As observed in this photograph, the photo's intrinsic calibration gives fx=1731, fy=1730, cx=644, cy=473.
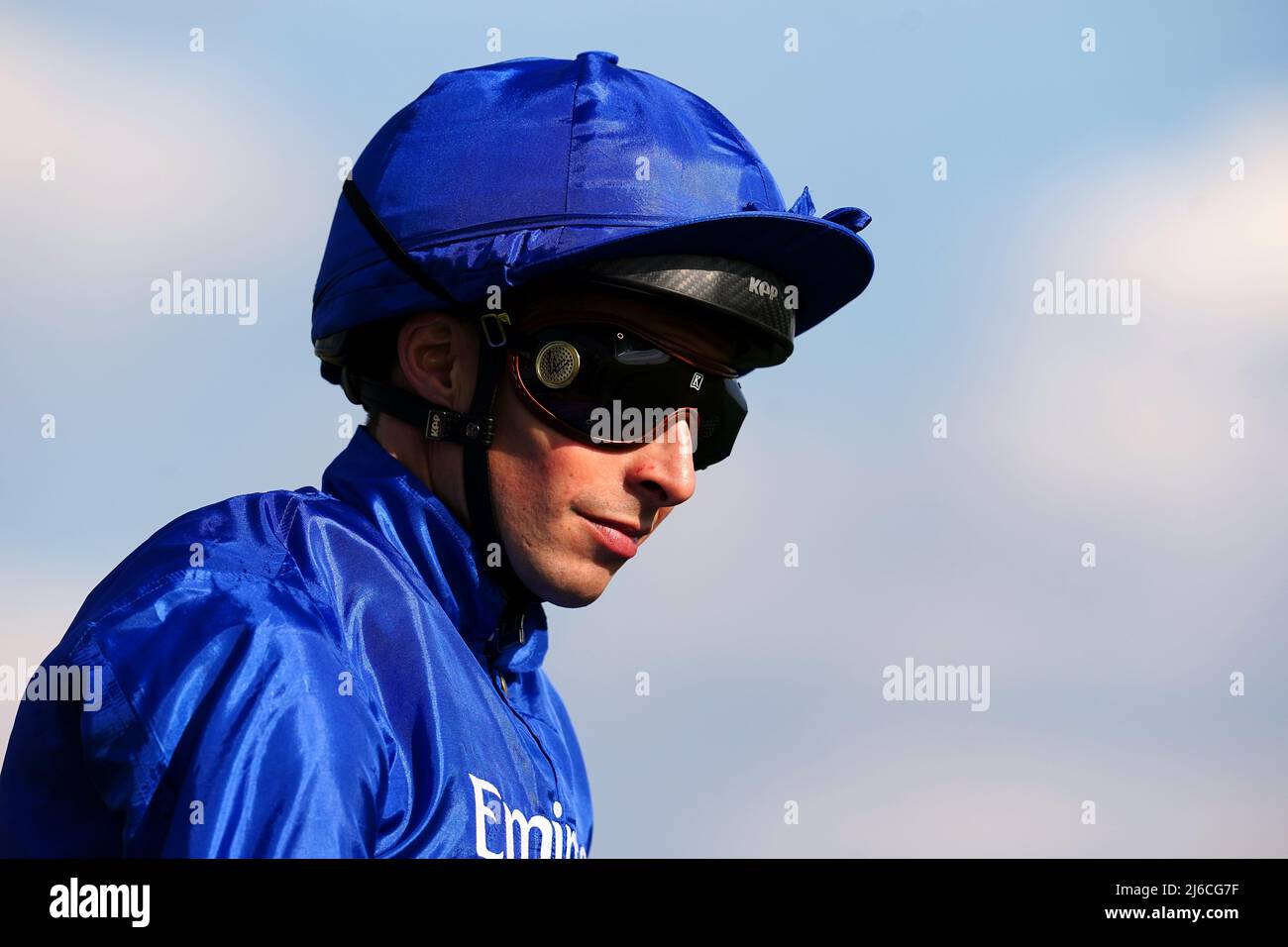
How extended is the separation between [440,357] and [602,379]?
19.2 inches

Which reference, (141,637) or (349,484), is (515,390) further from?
(141,637)

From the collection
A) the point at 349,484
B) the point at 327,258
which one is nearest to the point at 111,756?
the point at 349,484

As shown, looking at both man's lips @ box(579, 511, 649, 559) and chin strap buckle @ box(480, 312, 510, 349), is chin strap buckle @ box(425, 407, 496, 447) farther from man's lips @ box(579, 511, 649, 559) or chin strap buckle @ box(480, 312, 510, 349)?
man's lips @ box(579, 511, 649, 559)

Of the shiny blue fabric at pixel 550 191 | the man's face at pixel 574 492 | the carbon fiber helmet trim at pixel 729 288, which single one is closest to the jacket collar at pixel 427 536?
the man's face at pixel 574 492

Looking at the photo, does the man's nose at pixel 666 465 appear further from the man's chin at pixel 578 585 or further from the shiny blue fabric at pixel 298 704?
the shiny blue fabric at pixel 298 704

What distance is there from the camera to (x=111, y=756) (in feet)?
11.2

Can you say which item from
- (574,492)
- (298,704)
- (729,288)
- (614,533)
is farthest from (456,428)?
(298,704)

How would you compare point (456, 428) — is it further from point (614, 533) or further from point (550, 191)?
point (550, 191)

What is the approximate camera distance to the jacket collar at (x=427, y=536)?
4.31 meters

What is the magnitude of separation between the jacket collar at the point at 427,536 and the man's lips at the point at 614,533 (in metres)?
0.31

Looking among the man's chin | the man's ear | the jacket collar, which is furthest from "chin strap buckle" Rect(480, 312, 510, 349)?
the man's chin
